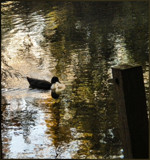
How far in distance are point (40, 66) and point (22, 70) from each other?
398 millimetres

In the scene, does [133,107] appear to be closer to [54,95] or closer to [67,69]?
[54,95]

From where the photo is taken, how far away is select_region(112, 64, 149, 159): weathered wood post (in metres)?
2.92

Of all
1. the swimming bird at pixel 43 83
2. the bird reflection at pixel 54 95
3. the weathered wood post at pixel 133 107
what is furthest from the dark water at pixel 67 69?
the weathered wood post at pixel 133 107

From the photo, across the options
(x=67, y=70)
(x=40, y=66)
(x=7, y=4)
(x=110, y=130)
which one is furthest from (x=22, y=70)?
(x=7, y=4)

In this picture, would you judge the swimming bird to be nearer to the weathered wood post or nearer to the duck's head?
the duck's head

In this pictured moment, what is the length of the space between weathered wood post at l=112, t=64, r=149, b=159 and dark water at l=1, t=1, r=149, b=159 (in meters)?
1.95

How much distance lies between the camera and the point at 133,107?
2.94 metres

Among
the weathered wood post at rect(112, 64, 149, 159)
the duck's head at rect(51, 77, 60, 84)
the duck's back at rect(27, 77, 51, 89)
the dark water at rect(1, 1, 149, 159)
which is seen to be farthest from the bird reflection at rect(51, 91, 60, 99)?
the weathered wood post at rect(112, 64, 149, 159)

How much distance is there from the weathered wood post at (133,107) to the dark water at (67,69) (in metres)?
1.95

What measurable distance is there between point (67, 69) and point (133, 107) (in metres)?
6.22

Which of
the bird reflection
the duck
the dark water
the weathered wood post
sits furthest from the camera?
the duck

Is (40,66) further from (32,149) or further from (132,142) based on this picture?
(132,142)

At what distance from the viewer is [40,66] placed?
961 cm

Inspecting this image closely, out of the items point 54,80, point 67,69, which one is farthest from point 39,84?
point 67,69
